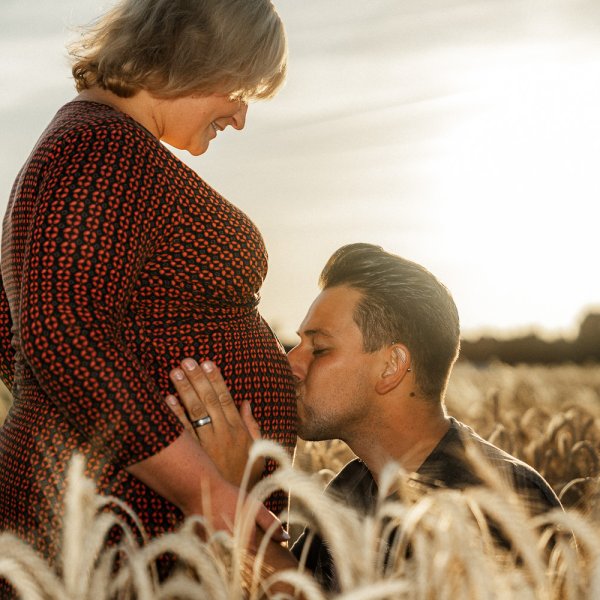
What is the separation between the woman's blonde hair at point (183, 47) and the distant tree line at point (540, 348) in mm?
32957

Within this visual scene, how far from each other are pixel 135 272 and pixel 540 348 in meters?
35.1

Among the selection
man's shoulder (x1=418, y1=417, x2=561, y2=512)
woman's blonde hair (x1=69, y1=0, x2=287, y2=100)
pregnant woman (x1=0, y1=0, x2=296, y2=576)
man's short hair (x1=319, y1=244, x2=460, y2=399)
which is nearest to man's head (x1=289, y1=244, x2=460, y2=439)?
man's short hair (x1=319, y1=244, x2=460, y2=399)

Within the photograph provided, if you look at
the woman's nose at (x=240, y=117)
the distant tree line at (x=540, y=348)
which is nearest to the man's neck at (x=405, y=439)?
the woman's nose at (x=240, y=117)

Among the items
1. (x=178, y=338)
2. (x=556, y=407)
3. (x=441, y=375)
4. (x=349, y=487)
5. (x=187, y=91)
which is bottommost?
(x=556, y=407)

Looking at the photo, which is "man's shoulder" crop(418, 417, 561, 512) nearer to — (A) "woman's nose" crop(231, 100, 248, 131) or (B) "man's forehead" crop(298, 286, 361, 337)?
(B) "man's forehead" crop(298, 286, 361, 337)

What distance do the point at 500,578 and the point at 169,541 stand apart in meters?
0.61

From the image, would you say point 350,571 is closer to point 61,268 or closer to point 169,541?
point 169,541

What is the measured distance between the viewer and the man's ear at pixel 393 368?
362 cm

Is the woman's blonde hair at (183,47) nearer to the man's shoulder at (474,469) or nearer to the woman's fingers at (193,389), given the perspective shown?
the woman's fingers at (193,389)

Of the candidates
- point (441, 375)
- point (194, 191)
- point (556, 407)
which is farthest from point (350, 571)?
point (556, 407)

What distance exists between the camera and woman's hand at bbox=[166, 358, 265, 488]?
2609 mm

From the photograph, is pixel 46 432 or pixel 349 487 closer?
pixel 46 432

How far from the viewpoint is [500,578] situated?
5.80ft

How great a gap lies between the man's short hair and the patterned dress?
0.88 meters
